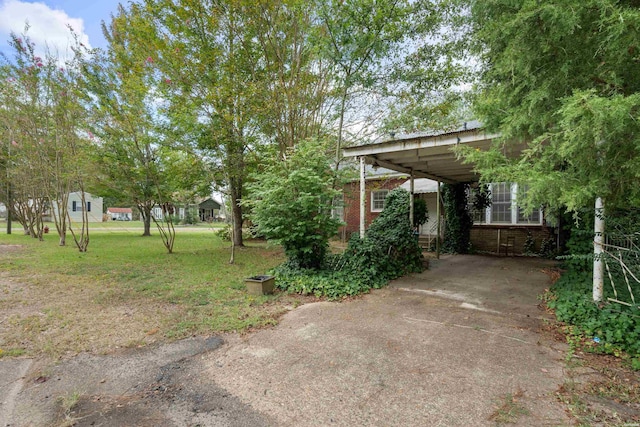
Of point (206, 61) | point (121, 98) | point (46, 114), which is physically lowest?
point (46, 114)

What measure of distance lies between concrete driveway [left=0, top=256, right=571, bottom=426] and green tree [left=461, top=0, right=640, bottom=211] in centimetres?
160

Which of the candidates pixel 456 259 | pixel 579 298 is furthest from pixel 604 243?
pixel 456 259

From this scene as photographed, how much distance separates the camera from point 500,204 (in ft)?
36.3

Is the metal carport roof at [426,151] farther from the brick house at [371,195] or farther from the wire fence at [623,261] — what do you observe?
the brick house at [371,195]

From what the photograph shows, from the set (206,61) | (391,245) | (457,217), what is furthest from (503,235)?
(206,61)

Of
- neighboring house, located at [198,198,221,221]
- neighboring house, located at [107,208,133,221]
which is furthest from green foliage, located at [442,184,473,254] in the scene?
neighboring house, located at [107,208,133,221]

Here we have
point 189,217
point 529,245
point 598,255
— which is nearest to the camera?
point 598,255

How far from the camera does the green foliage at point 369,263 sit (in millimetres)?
5699

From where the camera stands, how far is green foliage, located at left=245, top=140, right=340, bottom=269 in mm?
5934

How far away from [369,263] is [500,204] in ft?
24.3

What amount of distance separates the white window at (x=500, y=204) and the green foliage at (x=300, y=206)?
25.3 ft

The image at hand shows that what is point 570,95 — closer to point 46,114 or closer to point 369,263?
point 369,263

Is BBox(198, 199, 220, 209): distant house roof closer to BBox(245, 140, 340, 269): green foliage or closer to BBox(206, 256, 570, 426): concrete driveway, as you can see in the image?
BBox(245, 140, 340, 269): green foliage

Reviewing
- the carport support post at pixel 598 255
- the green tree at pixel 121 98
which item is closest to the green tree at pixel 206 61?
the green tree at pixel 121 98
